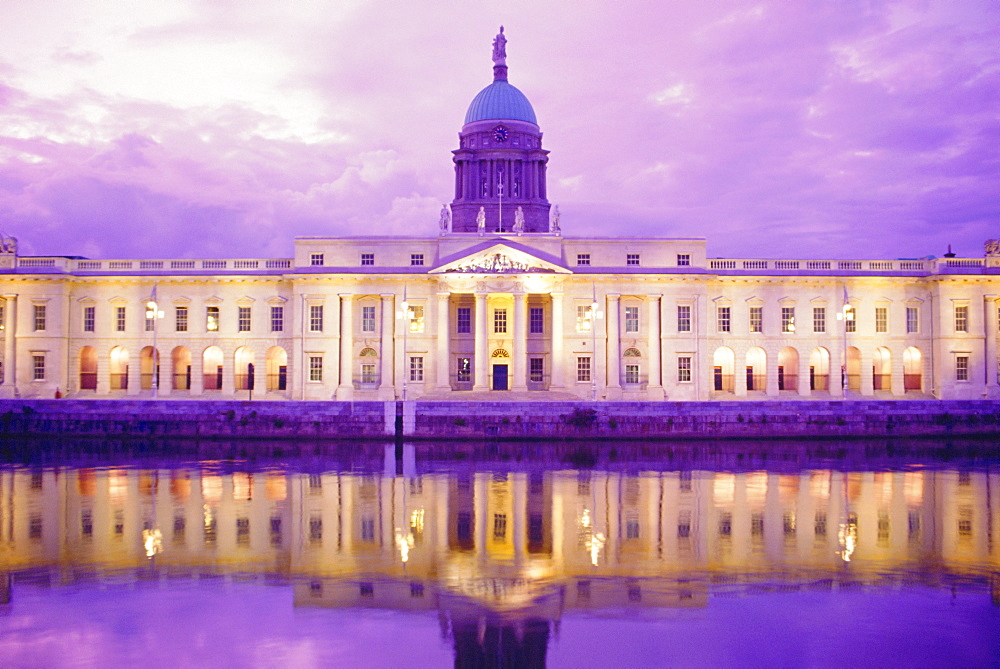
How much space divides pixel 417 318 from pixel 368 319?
11.8ft

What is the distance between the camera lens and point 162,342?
5922 centimetres

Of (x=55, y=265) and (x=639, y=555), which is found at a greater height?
(x=55, y=265)

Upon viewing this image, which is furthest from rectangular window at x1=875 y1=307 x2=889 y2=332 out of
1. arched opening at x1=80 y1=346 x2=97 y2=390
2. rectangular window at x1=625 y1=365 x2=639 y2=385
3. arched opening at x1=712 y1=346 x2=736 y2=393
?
arched opening at x1=80 y1=346 x2=97 y2=390

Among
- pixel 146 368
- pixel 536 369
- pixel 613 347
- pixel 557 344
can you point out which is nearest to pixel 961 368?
pixel 613 347

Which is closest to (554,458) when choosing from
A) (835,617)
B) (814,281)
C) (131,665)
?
(835,617)

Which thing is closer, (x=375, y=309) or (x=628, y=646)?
(x=628, y=646)

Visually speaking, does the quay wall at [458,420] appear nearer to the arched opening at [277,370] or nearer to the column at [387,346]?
the column at [387,346]

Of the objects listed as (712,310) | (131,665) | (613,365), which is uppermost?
(712,310)

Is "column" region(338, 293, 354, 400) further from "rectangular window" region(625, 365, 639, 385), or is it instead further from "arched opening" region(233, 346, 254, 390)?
"rectangular window" region(625, 365, 639, 385)

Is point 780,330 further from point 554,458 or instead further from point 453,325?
point 554,458

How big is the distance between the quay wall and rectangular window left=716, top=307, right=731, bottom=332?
56.6ft

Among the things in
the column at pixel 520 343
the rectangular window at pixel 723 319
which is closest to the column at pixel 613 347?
the column at pixel 520 343

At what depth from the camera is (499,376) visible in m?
58.2

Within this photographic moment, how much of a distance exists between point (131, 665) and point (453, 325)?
46953mm
